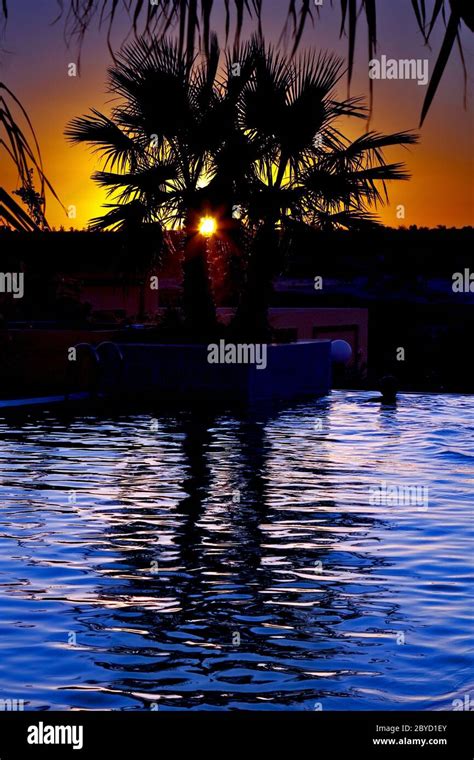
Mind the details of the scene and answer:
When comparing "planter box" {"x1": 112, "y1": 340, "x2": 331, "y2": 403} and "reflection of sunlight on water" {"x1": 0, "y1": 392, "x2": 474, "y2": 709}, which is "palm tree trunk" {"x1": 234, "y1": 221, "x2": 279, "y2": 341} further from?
"reflection of sunlight on water" {"x1": 0, "y1": 392, "x2": 474, "y2": 709}

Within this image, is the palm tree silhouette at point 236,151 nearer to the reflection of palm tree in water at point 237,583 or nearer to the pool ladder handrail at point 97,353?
the pool ladder handrail at point 97,353

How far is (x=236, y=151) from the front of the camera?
2555cm

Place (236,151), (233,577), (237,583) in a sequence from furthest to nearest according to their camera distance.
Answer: (236,151) → (233,577) → (237,583)

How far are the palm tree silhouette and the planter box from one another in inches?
A: 89.9

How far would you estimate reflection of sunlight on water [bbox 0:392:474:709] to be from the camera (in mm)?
5992

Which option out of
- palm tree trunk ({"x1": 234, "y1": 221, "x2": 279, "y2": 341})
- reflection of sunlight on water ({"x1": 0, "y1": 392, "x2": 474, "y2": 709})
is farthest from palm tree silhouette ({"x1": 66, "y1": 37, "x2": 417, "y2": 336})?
reflection of sunlight on water ({"x1": 0, "y1": 392, "x2": 474, "y2": 709})

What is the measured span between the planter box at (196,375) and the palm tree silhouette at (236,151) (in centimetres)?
228

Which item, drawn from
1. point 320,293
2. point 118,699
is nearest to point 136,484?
point 118,699

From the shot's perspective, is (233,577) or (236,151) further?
(236,151)

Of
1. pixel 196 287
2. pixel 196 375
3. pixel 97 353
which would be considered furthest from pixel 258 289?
pixel 97 353

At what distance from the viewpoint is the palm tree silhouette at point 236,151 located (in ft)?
84.0

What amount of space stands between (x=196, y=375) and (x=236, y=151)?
4.55m

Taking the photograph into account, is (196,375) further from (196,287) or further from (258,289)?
(258,289)

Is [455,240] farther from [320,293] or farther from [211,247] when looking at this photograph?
[211,247]
